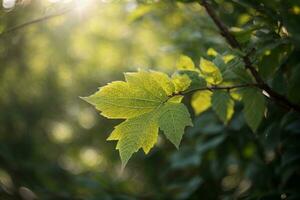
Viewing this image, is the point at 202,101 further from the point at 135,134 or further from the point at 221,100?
the point at 135,134

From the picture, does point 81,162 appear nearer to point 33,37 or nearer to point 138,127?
point 33,37

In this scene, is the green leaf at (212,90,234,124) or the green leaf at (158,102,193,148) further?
the green leaf at (212,90,234,124)

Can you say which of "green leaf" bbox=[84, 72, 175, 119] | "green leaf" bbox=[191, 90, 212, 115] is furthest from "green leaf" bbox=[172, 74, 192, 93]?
"green leaf" bbox=[191, 90, 212, 115]

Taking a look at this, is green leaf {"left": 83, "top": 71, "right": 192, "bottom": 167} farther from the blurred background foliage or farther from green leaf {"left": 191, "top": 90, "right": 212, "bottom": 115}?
green leaf {"left": 191, "top": 90, "right": 212, "bottom": 115}

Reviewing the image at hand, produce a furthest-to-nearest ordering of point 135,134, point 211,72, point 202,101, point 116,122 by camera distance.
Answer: point 116,122 → point 202,101 → point 211,72 → point 135,134

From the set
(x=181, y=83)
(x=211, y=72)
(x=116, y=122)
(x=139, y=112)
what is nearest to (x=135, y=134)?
(x=139, y=112)

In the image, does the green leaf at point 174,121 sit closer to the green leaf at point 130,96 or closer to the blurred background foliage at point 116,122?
the green leaf at point 130,96
